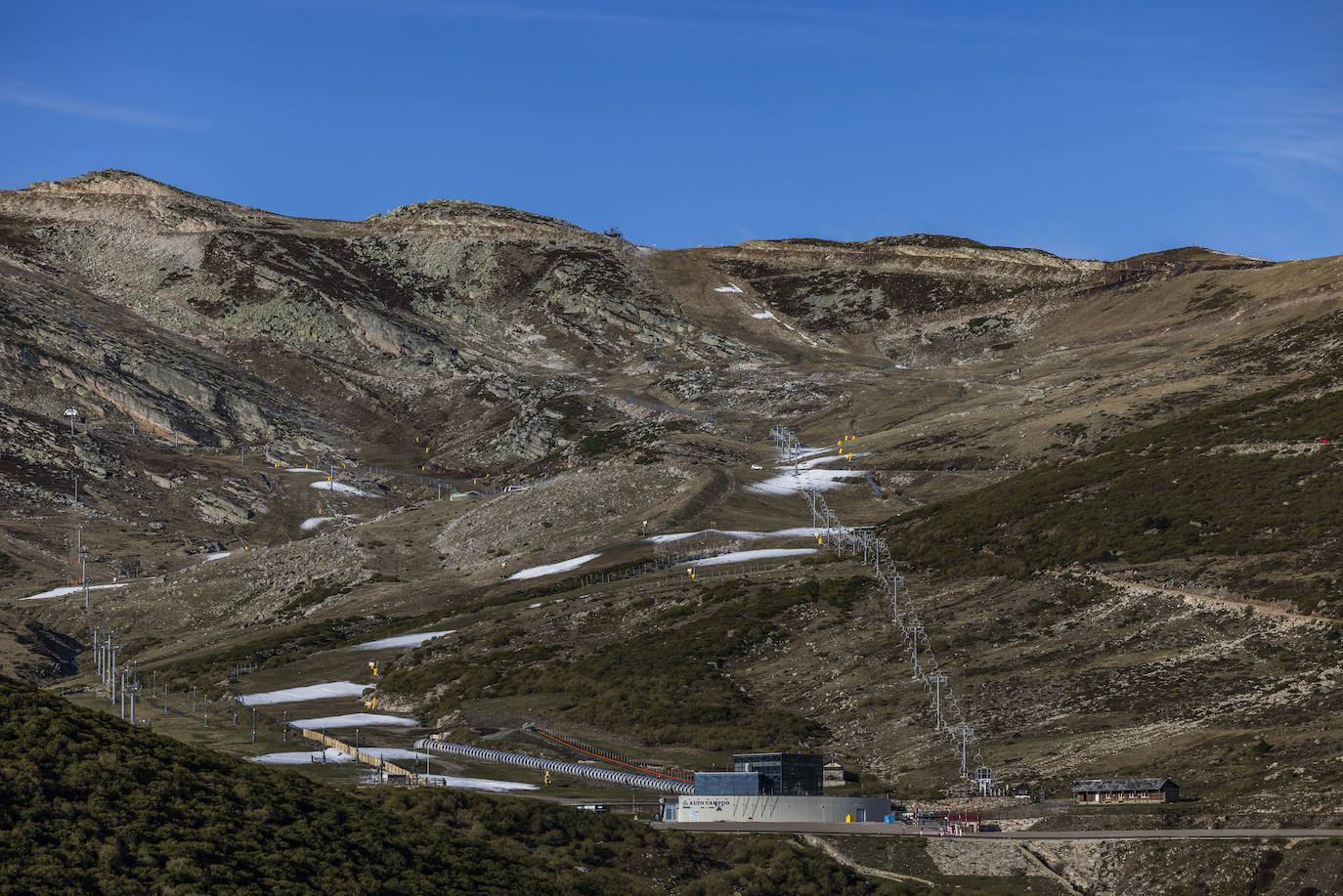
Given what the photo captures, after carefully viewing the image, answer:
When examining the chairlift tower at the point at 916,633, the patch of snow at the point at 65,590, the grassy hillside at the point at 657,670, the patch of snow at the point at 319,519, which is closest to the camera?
the grassy hillside at the point at 657,670

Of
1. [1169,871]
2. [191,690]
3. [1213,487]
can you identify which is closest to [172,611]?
[191,690]

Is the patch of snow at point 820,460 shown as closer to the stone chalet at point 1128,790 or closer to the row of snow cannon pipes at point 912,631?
the row of snow cannon pipes at point 912,631

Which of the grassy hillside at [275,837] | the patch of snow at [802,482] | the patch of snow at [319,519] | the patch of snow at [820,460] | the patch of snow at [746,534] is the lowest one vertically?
the grassy hillside at [275,837]

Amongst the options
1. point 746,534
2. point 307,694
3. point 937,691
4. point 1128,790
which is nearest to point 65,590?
point 307,694

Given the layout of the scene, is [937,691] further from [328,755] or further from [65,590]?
[65,590]

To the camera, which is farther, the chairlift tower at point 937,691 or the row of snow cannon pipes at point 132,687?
the row of snow cannon pipes at point 132,687

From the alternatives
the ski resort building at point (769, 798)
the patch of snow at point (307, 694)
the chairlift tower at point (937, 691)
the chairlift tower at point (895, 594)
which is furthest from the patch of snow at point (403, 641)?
the ski resort building at point (769, 798)
